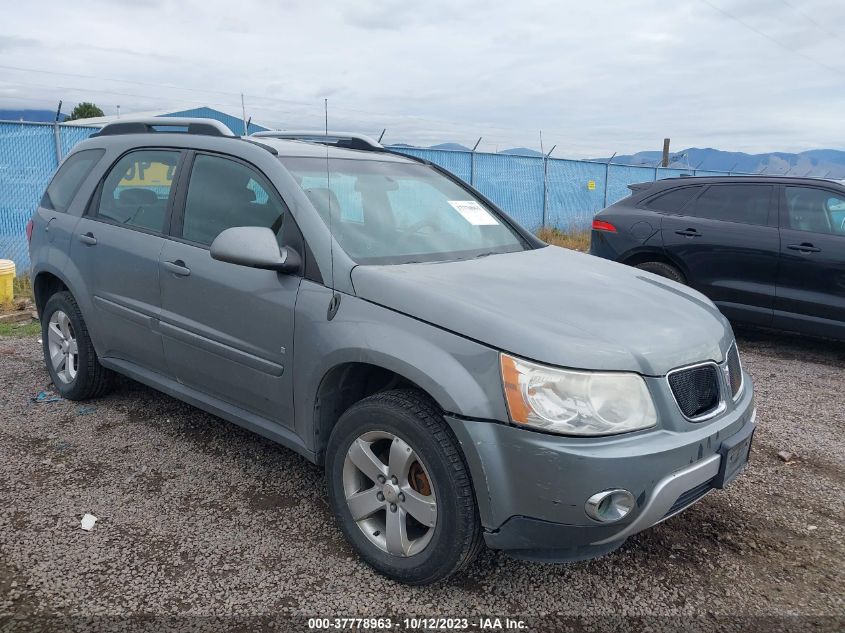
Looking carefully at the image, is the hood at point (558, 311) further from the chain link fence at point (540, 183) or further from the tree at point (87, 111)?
the tree at point (87, 111)

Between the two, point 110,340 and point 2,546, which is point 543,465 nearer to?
point 2,546

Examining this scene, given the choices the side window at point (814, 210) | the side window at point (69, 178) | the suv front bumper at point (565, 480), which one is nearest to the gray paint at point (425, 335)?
the suv front bumper at point (565, 480)

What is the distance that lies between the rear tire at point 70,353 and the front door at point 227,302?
106 centimetres

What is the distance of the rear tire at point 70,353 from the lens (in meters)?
4.34

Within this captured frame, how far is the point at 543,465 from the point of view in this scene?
88.1 inches

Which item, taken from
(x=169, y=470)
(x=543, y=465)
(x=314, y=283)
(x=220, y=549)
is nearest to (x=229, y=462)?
(x=169, y=470)

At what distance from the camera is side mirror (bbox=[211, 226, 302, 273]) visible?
2.85 meters

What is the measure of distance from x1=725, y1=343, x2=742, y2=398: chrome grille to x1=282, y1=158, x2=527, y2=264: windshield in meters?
1.19

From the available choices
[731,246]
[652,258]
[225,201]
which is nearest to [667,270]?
[652,258]

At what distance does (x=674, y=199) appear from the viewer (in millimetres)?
7051

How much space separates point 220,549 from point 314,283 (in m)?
1.20

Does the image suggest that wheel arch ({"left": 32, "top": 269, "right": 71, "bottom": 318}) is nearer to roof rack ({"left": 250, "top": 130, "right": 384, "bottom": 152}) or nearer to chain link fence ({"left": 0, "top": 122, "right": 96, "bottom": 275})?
roof rack ({"left": 250, "top": 130, "right": 384, "bottom": 152})

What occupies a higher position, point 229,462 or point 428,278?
point 428,278

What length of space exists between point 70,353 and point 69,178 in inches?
45.6
